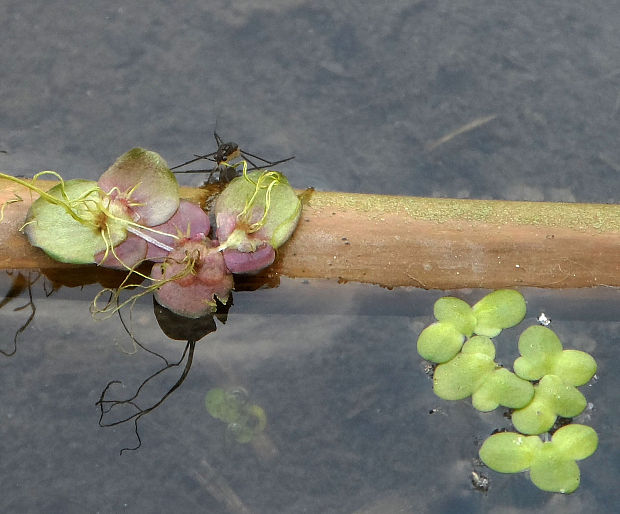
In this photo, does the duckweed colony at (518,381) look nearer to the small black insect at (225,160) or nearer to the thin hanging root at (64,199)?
the small black insect at (225,160)

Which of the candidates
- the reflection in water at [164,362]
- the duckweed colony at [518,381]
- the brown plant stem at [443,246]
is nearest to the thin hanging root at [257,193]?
the brown plant stem at [443,246]

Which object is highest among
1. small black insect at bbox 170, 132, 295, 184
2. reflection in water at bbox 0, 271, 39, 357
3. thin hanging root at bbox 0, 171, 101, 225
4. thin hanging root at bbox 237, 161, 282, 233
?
thin hanging root at bbox 0, 171, 101, 225

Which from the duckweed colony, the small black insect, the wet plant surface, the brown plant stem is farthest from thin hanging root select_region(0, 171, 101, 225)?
the duckweed colony

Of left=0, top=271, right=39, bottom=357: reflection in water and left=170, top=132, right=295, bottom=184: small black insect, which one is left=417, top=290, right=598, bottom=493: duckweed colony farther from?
left=0, top=271, right=39, bottom=357: reflection in water

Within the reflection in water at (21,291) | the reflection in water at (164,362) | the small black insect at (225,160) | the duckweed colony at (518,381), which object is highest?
the small black insect at (225,160)

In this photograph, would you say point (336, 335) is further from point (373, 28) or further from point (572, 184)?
point (373, 28)

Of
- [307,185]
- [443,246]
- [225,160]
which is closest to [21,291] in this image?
[225,160]

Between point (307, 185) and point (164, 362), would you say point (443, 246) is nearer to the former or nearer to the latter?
point (307, 185)
